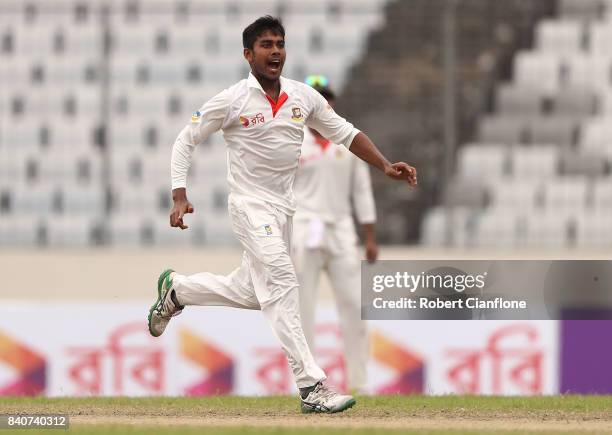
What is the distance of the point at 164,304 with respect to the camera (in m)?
8.07

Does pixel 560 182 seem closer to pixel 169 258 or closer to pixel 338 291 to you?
pixel 169 258

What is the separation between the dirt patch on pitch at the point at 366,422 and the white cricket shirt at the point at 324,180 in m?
2.95

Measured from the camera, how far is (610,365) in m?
10.2

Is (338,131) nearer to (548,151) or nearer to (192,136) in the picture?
(192,136)

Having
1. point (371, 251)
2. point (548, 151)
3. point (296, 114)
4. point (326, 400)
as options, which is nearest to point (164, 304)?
point (326, 400)

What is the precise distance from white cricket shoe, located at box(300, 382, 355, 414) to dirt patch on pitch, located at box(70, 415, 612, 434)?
56 millimetres

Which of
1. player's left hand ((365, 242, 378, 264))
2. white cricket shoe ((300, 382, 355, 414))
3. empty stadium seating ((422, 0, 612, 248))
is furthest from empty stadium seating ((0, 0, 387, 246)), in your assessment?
white cricket shoe ((300, 382, 355, 414))

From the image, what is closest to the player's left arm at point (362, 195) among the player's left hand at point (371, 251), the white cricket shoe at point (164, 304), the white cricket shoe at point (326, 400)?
the player's left hand at point (371, 251)

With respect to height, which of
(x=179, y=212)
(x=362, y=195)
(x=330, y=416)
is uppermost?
(x=179, y=212)

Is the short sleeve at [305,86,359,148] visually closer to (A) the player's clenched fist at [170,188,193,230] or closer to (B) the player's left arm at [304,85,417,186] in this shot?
(B) the player's left arm at [304,85,417,186]

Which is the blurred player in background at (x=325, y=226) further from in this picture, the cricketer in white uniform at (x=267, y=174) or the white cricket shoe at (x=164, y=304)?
the cricketer in white uniform at (x=267, y=174)

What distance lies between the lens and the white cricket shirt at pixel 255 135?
760 cm

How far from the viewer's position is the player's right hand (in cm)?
739

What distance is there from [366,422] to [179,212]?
4.80ft
